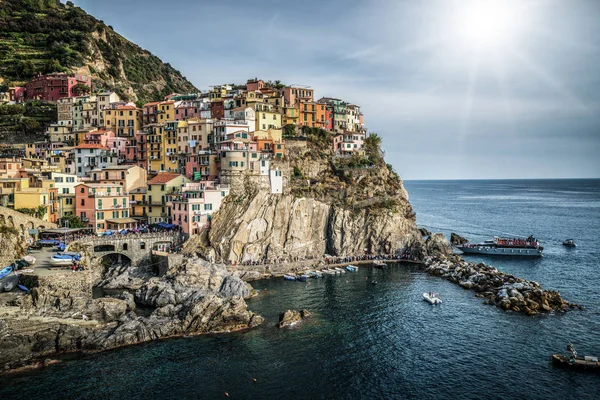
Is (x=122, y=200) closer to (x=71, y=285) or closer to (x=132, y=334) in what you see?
(x=71, y=285)

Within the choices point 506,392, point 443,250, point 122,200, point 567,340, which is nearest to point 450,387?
point 506,392

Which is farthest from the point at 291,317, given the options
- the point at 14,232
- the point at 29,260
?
the point at 14,232

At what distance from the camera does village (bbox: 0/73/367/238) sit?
72500mm

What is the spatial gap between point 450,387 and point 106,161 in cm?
7381

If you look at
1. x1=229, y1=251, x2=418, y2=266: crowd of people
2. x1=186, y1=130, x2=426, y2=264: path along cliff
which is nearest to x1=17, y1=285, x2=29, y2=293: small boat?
x1=186, y1=130, x2=426, y2=264: path along cliff

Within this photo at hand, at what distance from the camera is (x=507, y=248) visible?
91.8 meters

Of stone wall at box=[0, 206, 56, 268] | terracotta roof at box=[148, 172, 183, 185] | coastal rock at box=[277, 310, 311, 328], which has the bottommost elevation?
coastal rock at box=[277, 310, 311, 328]

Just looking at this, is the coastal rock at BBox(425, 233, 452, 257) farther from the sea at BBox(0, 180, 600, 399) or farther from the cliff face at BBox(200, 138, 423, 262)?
the sea at BBox(0, 180, 600, 399)

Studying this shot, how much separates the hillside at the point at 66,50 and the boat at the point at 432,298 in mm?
99774

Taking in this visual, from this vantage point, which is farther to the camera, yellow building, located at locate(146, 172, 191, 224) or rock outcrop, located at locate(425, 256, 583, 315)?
yellow building, located at locate(146, 172, 191, 224)

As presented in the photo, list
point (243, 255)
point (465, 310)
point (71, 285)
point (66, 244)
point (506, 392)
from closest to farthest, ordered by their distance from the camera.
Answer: point (506, 392) → point (71, 285) → point (465, 310) → point (66, 244) → point (243, 255)

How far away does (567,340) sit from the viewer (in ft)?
152

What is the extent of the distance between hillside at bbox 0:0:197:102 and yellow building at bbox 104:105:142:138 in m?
27.1

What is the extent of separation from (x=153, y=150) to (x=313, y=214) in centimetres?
3393
